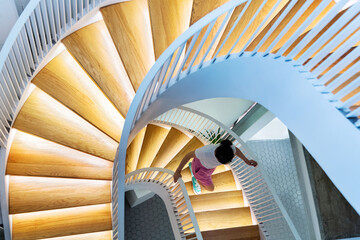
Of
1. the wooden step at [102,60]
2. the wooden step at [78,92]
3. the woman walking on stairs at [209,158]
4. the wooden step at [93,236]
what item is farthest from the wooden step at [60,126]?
the woman walking on stairs at [209,158]

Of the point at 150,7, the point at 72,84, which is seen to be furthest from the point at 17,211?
the point at 150,7

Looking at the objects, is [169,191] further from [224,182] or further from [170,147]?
[224,182]

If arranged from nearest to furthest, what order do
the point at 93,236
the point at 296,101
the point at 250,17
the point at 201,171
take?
the point at 296,101, the point at 250,17, the point at 93,236, the point at 201,171

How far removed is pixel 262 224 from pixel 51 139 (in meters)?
3.97

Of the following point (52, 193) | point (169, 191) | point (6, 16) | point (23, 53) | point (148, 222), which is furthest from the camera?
point (148, 222)

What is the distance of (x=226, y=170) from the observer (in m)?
7.16

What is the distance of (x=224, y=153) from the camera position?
172 inches

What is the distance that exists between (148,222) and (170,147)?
2.08 m

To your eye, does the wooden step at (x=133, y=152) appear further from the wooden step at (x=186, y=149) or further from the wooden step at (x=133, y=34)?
the wooden step at (x=133, y=34)

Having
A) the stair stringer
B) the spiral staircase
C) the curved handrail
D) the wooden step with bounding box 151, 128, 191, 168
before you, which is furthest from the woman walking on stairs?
the wooden step with bounding box 151, 128, 191, 168

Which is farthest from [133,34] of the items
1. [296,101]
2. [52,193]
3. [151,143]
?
[151,143]

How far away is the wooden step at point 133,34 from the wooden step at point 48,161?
1196 mm

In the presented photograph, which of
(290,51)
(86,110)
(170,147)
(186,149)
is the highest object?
(170,147)

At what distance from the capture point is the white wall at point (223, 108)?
7.15m
